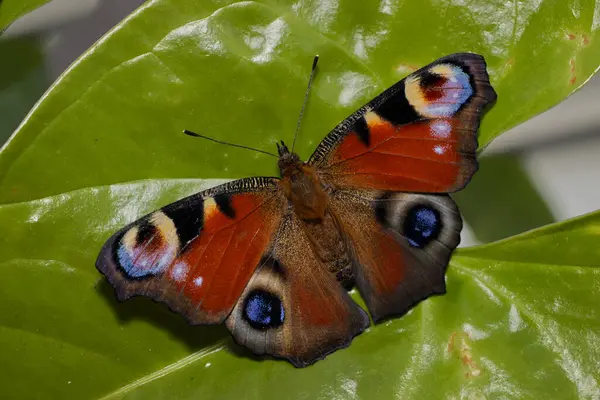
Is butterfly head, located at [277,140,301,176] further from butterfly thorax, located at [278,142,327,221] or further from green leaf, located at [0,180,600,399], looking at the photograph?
green leaf, located at [0,180,600,399]

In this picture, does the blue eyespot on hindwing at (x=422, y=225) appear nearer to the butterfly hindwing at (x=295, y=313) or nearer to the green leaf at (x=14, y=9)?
the butterfly hindwing at (x=295, y=313)

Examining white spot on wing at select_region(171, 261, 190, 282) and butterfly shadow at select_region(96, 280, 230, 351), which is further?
butterfly shadow at select_region(96, 280, 230, 351)

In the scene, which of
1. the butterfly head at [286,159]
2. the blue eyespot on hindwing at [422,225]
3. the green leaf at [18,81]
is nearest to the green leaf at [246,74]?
the butterfly head at [286,159]

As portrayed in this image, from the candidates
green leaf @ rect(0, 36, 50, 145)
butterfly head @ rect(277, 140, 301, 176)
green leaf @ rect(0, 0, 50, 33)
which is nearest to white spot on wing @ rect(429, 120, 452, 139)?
butterfly head @ rect(277, 140, 301, 176)

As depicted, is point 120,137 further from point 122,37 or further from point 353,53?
point 353,53

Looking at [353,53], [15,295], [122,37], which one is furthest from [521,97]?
[15,295]

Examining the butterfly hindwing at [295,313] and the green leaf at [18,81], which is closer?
the butterfly hindwing at [295,313]
